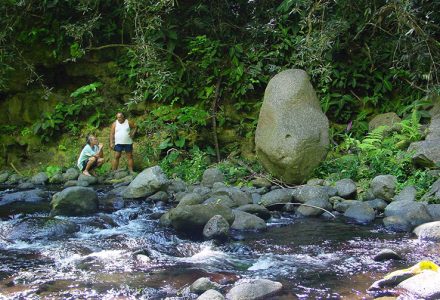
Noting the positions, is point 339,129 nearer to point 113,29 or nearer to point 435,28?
point 435,28

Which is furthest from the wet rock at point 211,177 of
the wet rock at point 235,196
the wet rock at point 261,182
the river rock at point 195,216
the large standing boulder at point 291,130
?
the river rock at point 195,216

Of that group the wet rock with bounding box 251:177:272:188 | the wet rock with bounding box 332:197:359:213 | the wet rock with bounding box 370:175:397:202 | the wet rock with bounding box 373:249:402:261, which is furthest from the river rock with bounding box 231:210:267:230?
the wet rock with bounding box 251:177:272:188

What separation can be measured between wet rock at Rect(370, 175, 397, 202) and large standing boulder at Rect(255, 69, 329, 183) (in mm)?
1355

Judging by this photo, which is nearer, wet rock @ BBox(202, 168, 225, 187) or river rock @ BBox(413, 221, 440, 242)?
river rock @ BBox(413, 221, 440, 242)

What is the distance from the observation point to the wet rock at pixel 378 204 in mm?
8203

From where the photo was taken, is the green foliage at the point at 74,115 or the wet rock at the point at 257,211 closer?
the wet rock at the point at 257,211

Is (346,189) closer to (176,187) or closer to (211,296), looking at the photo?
(176,187)

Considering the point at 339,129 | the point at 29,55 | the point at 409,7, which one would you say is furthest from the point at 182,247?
the point at 29,55

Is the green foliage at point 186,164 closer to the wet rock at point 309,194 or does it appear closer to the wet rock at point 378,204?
the wet rock at point 309,194

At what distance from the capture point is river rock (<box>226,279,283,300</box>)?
4.64 meters

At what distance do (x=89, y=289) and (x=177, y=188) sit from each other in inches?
211

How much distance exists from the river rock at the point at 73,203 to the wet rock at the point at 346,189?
158 inches

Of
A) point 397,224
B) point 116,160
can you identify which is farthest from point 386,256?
point 116,160

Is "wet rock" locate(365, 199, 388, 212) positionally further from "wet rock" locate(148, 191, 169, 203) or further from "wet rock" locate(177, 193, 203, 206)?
"wet rock" locate(148, 191, 169, 203)
